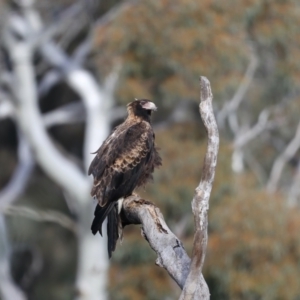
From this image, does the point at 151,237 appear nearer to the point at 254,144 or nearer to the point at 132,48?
the point at 132,48

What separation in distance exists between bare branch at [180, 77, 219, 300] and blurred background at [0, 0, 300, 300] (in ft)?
20.4

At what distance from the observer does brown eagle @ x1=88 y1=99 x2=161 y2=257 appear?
5.24 metres

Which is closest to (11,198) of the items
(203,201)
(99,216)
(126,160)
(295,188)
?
(295,188)

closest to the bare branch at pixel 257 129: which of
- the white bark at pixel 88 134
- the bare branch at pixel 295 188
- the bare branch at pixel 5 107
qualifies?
the bare branch at pixel 295 188

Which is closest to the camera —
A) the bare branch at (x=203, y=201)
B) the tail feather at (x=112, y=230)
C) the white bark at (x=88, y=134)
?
the bare branch at (x=203, y=201)

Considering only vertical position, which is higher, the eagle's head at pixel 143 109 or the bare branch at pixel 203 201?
the eagle's head at pixel 143 109

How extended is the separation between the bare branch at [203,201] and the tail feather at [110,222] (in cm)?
106

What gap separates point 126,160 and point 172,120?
25.5 ft

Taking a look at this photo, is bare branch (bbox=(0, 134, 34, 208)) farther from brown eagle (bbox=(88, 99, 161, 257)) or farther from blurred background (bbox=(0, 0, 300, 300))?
brown eagle (bbox=(88, 99, 161, 257))

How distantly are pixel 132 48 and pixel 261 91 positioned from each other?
107 inches

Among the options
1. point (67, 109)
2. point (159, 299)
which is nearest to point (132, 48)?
point (159, 299)

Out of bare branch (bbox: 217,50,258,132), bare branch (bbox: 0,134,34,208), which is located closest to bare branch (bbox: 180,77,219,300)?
bare branch (bbox: 217,50,258,132)

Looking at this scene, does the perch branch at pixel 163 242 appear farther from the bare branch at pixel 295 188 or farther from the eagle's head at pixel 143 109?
the bare branch at pixel 295 188

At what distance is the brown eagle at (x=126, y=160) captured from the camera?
5.24 m
